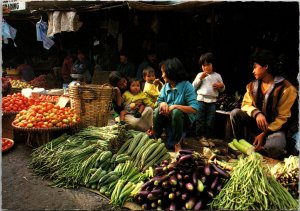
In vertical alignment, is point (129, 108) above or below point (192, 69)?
below

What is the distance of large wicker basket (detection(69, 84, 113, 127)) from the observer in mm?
5801

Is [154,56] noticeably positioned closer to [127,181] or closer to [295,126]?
[295,126]

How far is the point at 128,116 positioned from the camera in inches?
238

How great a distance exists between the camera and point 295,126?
208 inches

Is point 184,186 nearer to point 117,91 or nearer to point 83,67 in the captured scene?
point 117,91

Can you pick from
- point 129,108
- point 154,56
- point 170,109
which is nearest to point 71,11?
point 154,56

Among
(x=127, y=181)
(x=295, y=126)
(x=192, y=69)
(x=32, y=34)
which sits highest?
(x=32, y=34)

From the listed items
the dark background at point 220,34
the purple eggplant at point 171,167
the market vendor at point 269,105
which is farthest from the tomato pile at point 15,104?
the market vendor at point 269,105

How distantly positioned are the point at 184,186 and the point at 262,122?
1.98m

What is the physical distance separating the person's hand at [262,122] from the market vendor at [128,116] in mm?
1946

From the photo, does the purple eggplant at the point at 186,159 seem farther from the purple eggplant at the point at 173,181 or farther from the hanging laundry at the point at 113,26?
the hanging laundry at the point at 113,26

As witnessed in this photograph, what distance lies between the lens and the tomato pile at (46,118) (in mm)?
5336

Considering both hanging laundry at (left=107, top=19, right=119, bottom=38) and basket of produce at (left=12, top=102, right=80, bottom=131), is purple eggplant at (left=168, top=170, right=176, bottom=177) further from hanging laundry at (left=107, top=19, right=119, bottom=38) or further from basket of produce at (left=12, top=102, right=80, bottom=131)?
hanging laundry at (left=107, top=19, right=119, bottom=38)

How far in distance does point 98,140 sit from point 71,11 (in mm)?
6313
